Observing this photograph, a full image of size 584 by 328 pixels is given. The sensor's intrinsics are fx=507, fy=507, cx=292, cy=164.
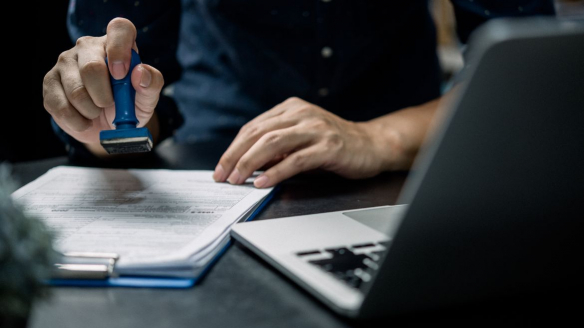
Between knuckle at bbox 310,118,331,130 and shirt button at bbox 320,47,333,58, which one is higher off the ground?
shirt button at bbox 320,47,333,58

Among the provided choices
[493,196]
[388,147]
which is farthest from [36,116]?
[493,196]

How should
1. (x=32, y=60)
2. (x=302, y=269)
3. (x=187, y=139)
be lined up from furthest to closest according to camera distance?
(x=187, y=139) → (x=32, y=60) → (x=302, y=269)

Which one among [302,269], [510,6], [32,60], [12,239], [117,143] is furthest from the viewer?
[32,60]

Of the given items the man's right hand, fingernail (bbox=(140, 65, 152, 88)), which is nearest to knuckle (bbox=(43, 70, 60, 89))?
the man's right hand

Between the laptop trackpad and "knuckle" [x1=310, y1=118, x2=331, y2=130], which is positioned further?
"knuckle" [x1=310, y1=118, x2=331, y2=130]

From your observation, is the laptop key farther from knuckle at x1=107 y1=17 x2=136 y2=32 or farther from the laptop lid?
knuckle at x1=107 y1=17 x2=136 y2=32

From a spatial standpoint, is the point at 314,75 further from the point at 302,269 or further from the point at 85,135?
the point at 302,269

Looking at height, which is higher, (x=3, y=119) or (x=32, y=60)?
(x=32, y=60)

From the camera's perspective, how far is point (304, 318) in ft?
1.04

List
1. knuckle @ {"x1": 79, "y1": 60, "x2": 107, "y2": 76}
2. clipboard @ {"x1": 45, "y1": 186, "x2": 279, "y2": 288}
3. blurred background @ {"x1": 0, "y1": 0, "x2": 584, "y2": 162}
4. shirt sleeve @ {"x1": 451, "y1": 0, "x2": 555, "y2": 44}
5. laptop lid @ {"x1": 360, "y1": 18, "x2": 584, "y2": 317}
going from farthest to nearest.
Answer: blurred background @ {"x1": 0, "y1": 0, "x2": 584, "y2": 162} < shirt sleeve @ {"x1": 451, "y1": 0, "x2": 555, "y2": 44} < knuckle @ {"x1": 79, "y1": 60, "x2": 107, "y2": 76} < clipboard @ {"x1": 45, "y1": 186, "x2": 279, "y2": 288} < laptop lid @ {"x1": 360, "y1": 18, "x2": 584, "y2": 317}

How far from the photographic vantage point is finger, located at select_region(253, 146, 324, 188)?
0.60 meters

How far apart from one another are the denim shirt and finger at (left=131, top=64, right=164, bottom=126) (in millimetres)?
259

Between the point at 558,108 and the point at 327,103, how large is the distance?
0.72 m

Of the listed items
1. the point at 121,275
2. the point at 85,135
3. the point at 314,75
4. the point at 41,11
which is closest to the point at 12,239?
the point at 121,275
